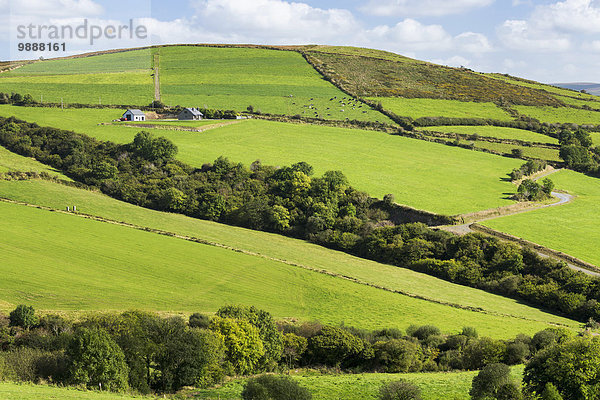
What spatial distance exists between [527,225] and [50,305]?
6882cm

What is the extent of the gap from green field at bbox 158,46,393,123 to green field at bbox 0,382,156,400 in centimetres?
12304

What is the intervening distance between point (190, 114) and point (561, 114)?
108091 mm

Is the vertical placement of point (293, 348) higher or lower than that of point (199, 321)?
lower

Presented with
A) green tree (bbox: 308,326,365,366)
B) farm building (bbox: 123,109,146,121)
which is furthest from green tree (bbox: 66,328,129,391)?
farm building (bbox: 123,109,146,121)

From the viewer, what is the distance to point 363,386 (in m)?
41.8

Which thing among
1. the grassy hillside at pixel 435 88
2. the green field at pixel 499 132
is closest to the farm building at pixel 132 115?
the grassy hillside at pixel 435 88

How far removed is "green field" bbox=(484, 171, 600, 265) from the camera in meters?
79.3

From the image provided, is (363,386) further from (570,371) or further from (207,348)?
(570,371)

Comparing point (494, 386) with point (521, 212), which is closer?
point (494, 386)

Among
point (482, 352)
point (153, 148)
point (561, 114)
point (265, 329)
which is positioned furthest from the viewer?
point (561, 114)

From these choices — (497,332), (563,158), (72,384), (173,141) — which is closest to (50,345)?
(72,384)

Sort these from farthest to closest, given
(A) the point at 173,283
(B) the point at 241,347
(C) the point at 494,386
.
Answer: (A) the point at 173,283
(B) the point at 241,347
(C) the point at 494,386

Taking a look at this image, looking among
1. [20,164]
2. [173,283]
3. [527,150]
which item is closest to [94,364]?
[173,283]

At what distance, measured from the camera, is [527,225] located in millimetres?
88875
